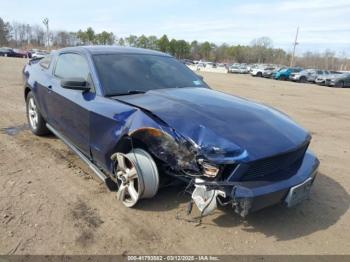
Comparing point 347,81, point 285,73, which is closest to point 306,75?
point 285,73

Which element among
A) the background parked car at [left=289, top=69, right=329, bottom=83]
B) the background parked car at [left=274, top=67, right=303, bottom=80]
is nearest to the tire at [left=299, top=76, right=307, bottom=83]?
the background parked car at [left=289, top=69, right=329, bottom=83]

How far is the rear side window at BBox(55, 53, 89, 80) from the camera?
4086 millimetres

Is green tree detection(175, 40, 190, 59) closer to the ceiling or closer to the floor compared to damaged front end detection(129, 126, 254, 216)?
closer to the ceiling

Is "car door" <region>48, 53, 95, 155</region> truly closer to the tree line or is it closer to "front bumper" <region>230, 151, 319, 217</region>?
"front bumper" <region>230, 151, 319, 217</region>

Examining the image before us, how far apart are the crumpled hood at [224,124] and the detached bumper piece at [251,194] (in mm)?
252

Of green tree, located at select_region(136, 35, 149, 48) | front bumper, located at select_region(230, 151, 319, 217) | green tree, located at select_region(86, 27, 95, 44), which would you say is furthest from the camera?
green tree, located at select_region(136, 35, 149, 48)

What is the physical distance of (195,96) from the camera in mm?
3682

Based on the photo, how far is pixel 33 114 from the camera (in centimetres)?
583

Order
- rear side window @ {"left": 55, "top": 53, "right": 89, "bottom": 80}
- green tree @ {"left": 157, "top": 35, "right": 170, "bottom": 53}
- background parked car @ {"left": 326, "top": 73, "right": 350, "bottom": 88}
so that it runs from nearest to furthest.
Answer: rear side window @ {"left": 55, "top": 53, "right": 89, "bottom": 80} < background parked car @ {"left": 326, "top": 73, "right": 350, "bottom": 88} < green tree @ {"left": 157, "top": 35, "right": 170, "bottom": 53}

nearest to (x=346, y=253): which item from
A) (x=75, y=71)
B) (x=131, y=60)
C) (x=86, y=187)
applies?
(x=86, y=187)

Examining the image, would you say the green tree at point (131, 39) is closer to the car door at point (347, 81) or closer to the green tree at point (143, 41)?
the green tree at point (143, 41)

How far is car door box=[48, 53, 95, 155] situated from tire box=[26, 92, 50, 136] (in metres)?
0.71

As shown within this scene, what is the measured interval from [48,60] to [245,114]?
361cm

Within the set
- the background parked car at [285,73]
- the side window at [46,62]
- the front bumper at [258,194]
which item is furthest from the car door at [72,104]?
the background parked car at [285,73]
